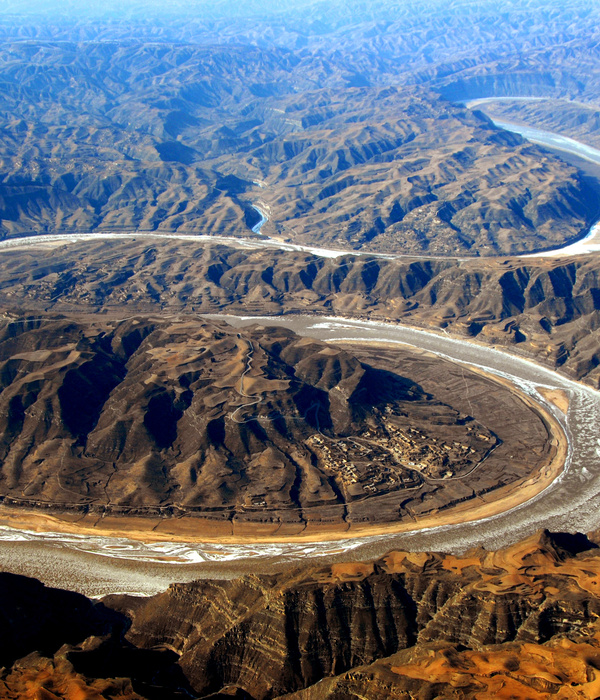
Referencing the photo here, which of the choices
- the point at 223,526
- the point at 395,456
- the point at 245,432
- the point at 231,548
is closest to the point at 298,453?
the point at 245,432

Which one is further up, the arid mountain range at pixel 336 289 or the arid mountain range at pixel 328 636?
the arid mountain range at pixel 336 289

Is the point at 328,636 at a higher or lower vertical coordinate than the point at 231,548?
higher

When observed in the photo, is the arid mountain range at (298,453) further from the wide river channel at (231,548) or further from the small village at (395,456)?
the wide river channel at (231,548)

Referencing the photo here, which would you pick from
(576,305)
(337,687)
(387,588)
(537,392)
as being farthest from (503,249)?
(337,687)

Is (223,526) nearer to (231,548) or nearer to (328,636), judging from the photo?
(231,548)

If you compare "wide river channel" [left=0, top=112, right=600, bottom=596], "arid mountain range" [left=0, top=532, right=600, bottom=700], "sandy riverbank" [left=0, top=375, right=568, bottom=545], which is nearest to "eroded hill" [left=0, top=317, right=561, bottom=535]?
"sandy riverbank" [left=0, top=375, right=568, bottom=545]

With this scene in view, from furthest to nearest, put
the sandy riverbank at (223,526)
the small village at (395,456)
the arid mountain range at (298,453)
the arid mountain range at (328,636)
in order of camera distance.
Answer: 1. the small village at (395,456)
2. the sandy riverbank at (223,526)
3. the arid mountain range at (298,453)
4. the arid mountain range at (328,636)

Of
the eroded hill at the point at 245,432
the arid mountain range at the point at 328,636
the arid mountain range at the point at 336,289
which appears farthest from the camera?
the arid mountain range at the point at 336,289

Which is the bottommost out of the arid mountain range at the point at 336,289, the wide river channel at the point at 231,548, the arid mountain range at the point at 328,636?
the wide river channel at the point at 231,548

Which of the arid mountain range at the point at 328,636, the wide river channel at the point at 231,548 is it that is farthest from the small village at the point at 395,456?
the arid mountain range at the point at 328,636
